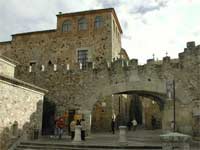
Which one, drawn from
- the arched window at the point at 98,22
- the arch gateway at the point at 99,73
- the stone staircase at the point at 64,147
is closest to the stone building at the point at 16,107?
the stone staircase at the point at 64,147

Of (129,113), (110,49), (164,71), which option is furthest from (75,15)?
(129,113)

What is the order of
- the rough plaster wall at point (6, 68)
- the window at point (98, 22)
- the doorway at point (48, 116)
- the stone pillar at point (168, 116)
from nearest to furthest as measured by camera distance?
the rough plaster wall at point (6, 68)
the stone pillar at point (168, 116)
the doorway at point (48, 116)
the window at point (98, 22)

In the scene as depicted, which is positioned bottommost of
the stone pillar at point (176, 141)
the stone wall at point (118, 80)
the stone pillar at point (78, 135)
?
the stone pillar at point (78, 135)

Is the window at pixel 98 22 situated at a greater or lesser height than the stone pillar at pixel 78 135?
greater

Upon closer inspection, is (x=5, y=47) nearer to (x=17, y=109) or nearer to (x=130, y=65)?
(x=130, y=65)

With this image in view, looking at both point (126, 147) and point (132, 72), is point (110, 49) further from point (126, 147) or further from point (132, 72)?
point (126, 147)

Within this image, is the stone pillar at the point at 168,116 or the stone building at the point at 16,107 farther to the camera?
the stone pillar at the point at 168,116

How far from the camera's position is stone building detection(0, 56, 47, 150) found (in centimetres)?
1334

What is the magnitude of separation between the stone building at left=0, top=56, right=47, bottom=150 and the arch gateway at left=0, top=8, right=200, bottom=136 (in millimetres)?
3791

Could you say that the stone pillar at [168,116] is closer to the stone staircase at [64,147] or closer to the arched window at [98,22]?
the stone staircase at [64,147]

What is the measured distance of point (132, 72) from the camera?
1909 cm

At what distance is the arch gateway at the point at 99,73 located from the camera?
1788cm

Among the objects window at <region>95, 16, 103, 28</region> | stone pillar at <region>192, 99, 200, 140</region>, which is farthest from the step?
window at <region>95, 16, 103, 28</region>

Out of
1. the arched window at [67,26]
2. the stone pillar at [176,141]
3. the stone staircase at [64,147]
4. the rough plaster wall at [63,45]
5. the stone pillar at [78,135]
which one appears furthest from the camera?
the arched window at [67,26]
